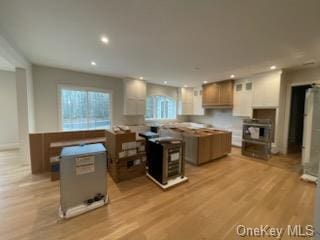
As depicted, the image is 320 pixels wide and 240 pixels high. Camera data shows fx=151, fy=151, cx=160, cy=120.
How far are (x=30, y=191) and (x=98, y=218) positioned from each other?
5.00 feet

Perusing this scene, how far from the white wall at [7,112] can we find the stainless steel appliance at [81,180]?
4.65 meters

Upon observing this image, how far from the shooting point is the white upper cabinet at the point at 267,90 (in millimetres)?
4520

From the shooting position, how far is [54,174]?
9.87ft

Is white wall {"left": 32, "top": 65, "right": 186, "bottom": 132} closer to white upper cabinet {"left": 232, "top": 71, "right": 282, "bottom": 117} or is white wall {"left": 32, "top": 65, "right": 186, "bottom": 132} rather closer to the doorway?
white upper cabinet {"left": 232, "top": 71, "right": 282, "bottom": 117}

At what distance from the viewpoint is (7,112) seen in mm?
4973

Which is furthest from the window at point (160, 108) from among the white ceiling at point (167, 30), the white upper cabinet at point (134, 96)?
the white ceiling at point (167, 30)

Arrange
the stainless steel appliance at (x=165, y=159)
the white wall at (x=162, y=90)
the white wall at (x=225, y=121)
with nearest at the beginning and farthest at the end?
the stainless steel appliance at (x=165, y=159)
the white wall at (x=225, y=121)
the white wall at (x=162, y=90)

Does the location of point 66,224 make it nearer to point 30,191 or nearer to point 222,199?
point 30,191

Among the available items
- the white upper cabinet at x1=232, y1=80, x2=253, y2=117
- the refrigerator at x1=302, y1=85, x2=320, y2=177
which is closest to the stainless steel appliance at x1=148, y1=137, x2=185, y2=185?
the refrigerator at x1=302, y1=85, x2=320, y2=177

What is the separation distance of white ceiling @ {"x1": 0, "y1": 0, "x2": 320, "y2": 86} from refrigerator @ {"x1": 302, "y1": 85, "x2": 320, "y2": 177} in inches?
36.0

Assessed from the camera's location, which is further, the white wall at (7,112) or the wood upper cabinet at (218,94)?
the wood upper cabinet at (218,94)

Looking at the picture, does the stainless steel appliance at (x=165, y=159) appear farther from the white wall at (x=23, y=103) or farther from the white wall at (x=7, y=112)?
the white wall at (x=7, y=112)

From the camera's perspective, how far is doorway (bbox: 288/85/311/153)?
5.27 m

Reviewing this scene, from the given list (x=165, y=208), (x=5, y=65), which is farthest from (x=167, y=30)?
(x=5, y=65)
